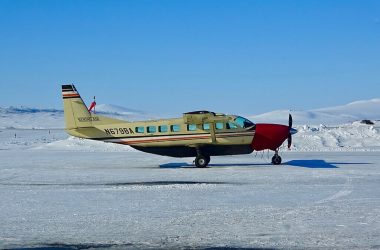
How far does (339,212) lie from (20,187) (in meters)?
10.2

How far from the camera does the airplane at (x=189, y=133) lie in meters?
23.9

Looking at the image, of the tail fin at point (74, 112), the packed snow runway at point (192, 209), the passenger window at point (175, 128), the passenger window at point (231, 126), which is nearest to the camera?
the packed snow runway at point (192, 209)

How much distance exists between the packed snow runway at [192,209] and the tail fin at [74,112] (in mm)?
3424

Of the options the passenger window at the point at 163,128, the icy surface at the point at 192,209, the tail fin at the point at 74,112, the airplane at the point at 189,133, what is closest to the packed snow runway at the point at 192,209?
the icy surface at the point at 192,209

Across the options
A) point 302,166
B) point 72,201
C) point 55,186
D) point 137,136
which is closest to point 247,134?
point 302,166

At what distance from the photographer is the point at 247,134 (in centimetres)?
2389

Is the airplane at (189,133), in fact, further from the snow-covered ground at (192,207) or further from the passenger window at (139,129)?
the snow-covered ground at (192,207)

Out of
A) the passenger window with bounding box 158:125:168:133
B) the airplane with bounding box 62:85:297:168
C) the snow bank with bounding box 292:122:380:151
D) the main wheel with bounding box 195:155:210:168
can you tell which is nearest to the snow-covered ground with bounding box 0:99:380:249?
the main wheel with bounding box 195:155:210:168

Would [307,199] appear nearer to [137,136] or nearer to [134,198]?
[134,198]

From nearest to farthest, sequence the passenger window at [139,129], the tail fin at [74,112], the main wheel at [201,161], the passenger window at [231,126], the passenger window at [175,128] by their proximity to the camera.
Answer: the main wheel at [201,161], the passenger window at [231,126], the passenger window at [175,128], the passenger window at [139,129], the tail fin at [74,112]

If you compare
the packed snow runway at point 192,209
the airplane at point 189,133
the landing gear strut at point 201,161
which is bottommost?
the packed snow runway at point 192,209

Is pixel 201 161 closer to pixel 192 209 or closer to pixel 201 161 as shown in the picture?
pixel 201 161

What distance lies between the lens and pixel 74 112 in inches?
962

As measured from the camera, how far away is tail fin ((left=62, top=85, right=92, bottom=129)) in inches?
961
